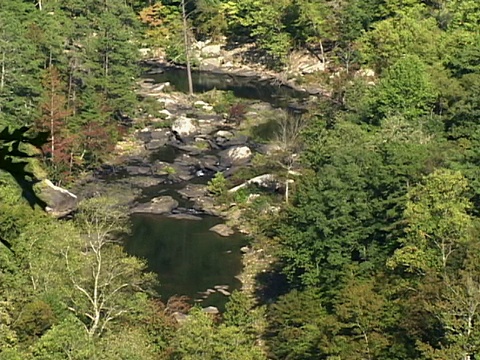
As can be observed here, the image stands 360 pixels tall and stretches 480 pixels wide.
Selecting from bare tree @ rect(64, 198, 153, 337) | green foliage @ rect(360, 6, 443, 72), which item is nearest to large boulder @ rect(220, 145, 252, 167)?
green foliage @ rect(360, 6, 443, 72)

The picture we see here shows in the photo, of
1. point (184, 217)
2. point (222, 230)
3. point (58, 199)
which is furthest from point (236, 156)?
point (58, 199)

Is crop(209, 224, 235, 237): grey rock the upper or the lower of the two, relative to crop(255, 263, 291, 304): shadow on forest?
lower

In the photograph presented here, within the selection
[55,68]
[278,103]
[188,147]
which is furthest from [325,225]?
[278,103]

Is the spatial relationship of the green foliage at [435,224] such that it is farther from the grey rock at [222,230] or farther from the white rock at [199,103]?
the white rock at [199,103]

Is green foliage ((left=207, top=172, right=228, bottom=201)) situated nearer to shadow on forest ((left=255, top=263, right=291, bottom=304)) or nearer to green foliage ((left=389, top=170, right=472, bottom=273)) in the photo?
shadow on forest ((left=255, top=263, right=291, bottom=304))

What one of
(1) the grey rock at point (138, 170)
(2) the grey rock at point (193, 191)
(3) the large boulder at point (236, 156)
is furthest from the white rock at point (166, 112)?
(2) the grey rock at point (193, 191)
